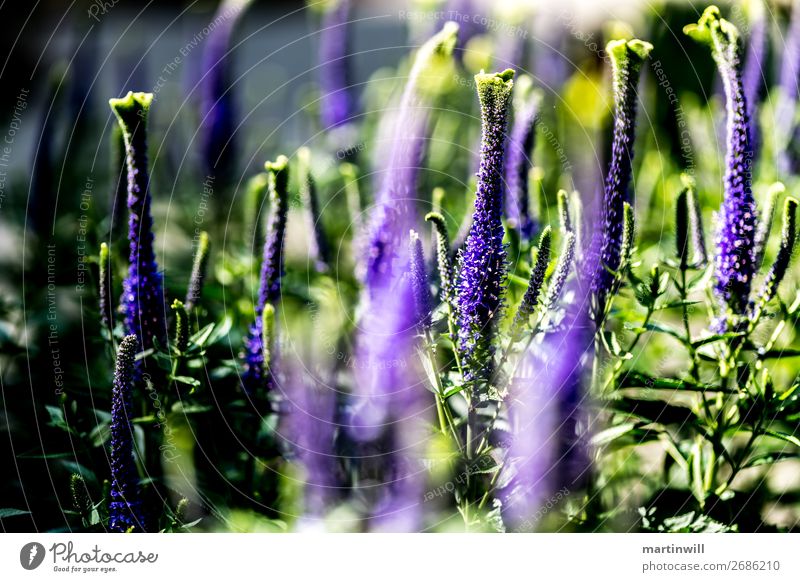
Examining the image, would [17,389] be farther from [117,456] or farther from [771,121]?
[771,121]

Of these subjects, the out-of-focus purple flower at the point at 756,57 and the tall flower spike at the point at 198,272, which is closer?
the tall flower spike at the point at 198,272

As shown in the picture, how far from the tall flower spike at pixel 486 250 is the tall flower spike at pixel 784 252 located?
0.86ft

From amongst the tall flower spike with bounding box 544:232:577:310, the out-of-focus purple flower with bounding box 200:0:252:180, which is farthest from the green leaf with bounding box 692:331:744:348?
the out-of-focus purple flower with bounding box 200:0:252:180

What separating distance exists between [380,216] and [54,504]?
0.50 meters

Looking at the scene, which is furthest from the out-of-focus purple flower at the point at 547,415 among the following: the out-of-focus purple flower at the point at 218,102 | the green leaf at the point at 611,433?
the out-of-focus purple flower at the point at 218,102

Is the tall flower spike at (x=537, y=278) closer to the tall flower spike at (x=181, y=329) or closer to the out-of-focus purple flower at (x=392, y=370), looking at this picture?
the out-of-focus purple flower at (x=392, y=370)

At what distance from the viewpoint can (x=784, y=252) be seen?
0.74 meters

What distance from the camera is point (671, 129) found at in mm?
1322

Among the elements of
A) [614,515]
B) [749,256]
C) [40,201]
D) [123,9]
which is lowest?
[614,515]

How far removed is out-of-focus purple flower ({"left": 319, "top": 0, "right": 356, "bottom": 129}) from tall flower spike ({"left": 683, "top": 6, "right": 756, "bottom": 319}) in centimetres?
59

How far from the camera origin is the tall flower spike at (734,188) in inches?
30.2

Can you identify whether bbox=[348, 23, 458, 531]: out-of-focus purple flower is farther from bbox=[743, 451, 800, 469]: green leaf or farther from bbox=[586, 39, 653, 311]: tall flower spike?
bbox=[743, 451, 800, 469]: green leaf

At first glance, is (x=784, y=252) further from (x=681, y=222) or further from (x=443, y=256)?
(x=443, y=256)

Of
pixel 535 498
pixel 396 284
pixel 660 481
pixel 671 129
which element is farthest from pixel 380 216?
pixel 671 129
